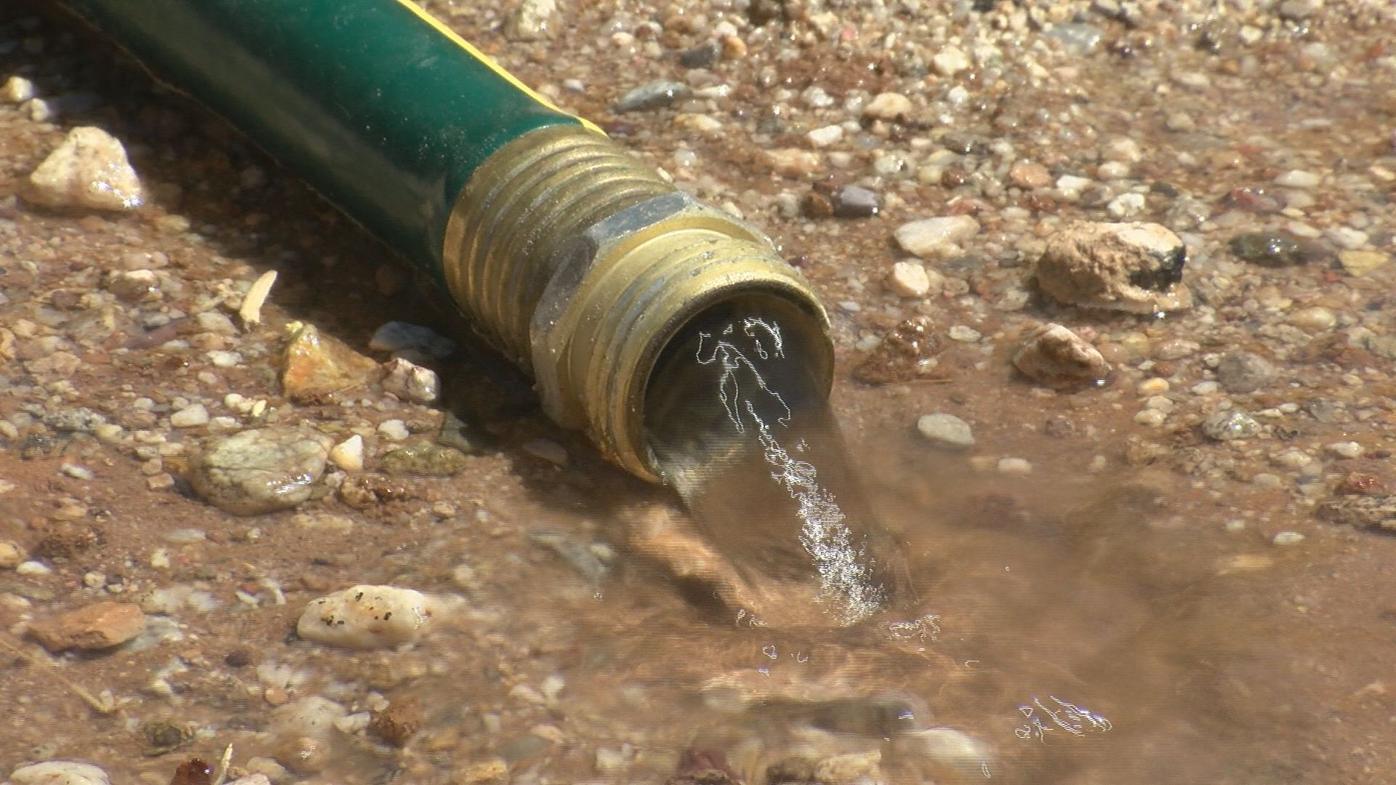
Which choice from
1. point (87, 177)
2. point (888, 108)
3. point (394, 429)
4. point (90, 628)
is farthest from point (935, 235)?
point (90, 628)

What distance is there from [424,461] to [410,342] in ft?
1.08

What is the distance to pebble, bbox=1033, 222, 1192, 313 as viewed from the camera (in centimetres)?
291

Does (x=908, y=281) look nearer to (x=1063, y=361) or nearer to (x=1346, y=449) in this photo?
(x=1063, y=361)

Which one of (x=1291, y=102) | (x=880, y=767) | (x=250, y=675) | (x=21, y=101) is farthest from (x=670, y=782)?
(x=1291, y=102)

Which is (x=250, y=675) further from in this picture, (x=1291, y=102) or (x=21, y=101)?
(x=1291, y=102)

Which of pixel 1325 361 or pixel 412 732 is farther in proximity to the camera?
pixel 1325 361

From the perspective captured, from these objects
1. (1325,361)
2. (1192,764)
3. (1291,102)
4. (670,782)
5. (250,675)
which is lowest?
(250,675)

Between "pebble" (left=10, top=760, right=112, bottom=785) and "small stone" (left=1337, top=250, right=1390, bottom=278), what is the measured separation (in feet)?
7.55

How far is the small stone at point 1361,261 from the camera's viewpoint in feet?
9.92

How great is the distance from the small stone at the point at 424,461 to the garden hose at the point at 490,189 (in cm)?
18

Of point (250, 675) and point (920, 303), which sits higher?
point (920, 303)

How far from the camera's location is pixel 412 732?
6.76ft

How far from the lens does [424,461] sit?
8.40ft

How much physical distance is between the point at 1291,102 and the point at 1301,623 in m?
1.76
